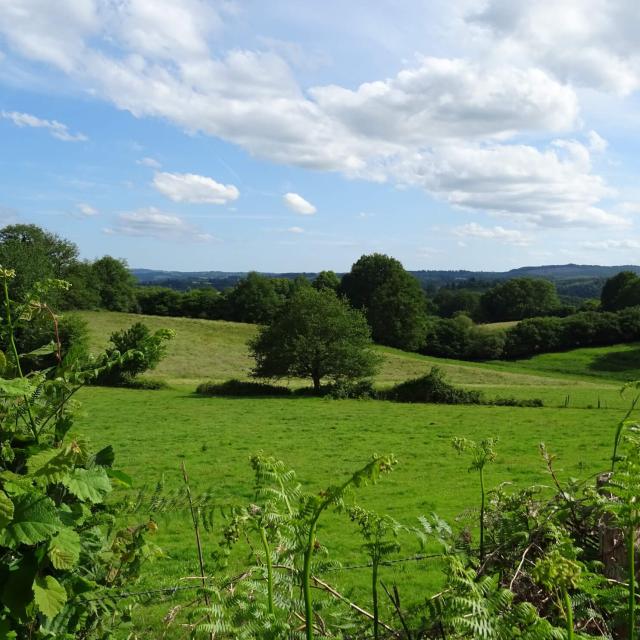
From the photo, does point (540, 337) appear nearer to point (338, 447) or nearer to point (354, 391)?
point (354, 391)

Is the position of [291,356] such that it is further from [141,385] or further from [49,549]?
[49,549]

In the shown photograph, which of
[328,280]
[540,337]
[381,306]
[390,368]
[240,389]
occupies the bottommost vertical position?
[240,389]

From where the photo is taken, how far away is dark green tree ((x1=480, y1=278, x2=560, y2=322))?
96.4m

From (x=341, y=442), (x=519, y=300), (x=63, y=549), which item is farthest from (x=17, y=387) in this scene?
(x=519, y=300)

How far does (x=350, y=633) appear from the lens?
7.68 feet

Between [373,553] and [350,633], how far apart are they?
0.54 metres

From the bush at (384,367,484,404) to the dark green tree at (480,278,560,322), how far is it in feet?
192

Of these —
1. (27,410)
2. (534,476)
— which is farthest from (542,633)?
(534,476)

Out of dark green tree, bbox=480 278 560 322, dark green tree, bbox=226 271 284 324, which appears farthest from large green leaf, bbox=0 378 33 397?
dark green tree, bbox=480 278 560 322

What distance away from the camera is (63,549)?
1.74m

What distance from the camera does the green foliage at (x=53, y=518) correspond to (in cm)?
170

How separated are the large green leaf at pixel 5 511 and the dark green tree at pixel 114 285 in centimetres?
8010

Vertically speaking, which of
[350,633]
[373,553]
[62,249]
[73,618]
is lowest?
[350,633]

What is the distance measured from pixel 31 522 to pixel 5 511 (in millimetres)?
90
